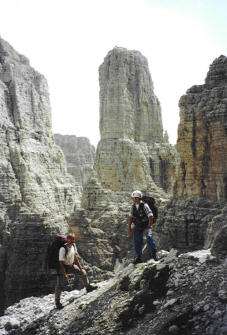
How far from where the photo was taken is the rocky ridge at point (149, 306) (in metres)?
7.01

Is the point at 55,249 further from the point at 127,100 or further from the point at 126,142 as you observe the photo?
the point at 127,100

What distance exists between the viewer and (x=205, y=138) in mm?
18984

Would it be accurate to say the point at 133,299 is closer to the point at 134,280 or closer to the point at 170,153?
the point at 134,280

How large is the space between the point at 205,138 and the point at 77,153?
222ft

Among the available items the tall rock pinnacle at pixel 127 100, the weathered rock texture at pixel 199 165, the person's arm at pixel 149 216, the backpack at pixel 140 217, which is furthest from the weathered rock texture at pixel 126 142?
the person's arm at pixel 149 216

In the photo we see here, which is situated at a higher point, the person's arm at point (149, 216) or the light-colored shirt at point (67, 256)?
the person's arm at point (149, 216)

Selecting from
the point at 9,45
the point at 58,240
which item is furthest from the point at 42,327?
the point at 9,45

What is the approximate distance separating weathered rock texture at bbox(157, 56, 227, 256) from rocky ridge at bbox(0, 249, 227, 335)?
24.6 ft

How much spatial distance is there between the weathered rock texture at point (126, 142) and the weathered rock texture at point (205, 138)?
17110 millimetres

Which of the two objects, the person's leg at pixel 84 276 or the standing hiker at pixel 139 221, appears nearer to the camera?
the person's leg at pixel 84 276

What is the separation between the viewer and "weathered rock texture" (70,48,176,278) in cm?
3903

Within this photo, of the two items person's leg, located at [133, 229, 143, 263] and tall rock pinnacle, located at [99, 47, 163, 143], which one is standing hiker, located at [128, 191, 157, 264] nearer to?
person's leg, located at [133, 229, 143, 263]

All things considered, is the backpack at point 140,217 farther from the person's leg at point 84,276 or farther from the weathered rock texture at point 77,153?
the weathered rock texture at point 77,153

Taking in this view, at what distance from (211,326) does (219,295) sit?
2.58 ft
